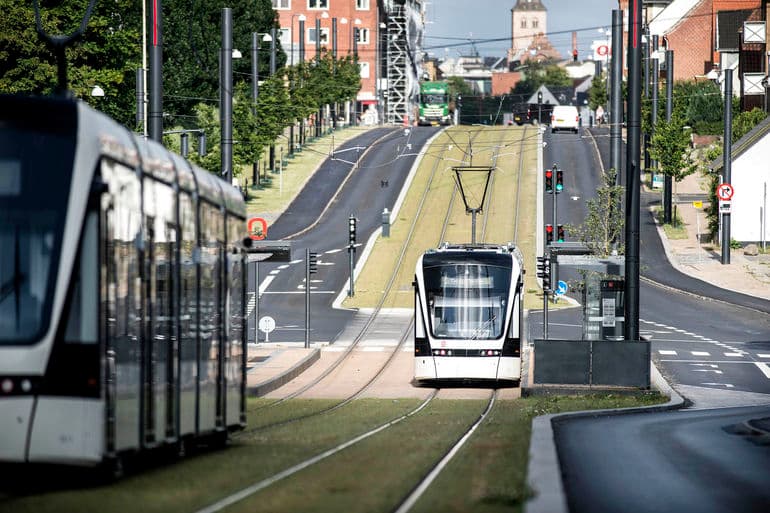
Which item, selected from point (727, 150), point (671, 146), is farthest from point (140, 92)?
point (671, 146)

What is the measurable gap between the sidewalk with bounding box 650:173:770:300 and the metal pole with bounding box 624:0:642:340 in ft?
101

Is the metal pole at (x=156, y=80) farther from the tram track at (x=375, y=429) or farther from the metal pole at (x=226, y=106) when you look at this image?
the metal pole at (x=226, y=106)

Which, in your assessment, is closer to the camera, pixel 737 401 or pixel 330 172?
pixel 737 401

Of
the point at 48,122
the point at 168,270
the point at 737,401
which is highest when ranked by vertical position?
the point at 48,122

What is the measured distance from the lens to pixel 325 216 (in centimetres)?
8706

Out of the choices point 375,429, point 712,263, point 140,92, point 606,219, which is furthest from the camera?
point 712,263

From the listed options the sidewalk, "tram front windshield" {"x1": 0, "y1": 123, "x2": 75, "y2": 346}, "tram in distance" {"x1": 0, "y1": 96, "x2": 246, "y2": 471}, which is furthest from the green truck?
"tram front windshield" {"x1": 0, "y1": 123, "x2": 75, "y2": 346}

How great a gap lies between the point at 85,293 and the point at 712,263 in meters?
62.4

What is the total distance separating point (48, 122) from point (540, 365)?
21740mm

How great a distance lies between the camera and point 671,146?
270ft

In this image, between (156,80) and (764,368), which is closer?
(156,80)

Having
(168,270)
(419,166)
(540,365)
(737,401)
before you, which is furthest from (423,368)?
(419,166)

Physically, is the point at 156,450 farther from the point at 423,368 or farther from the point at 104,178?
the point at 423,368

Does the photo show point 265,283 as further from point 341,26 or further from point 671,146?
point 341,26
